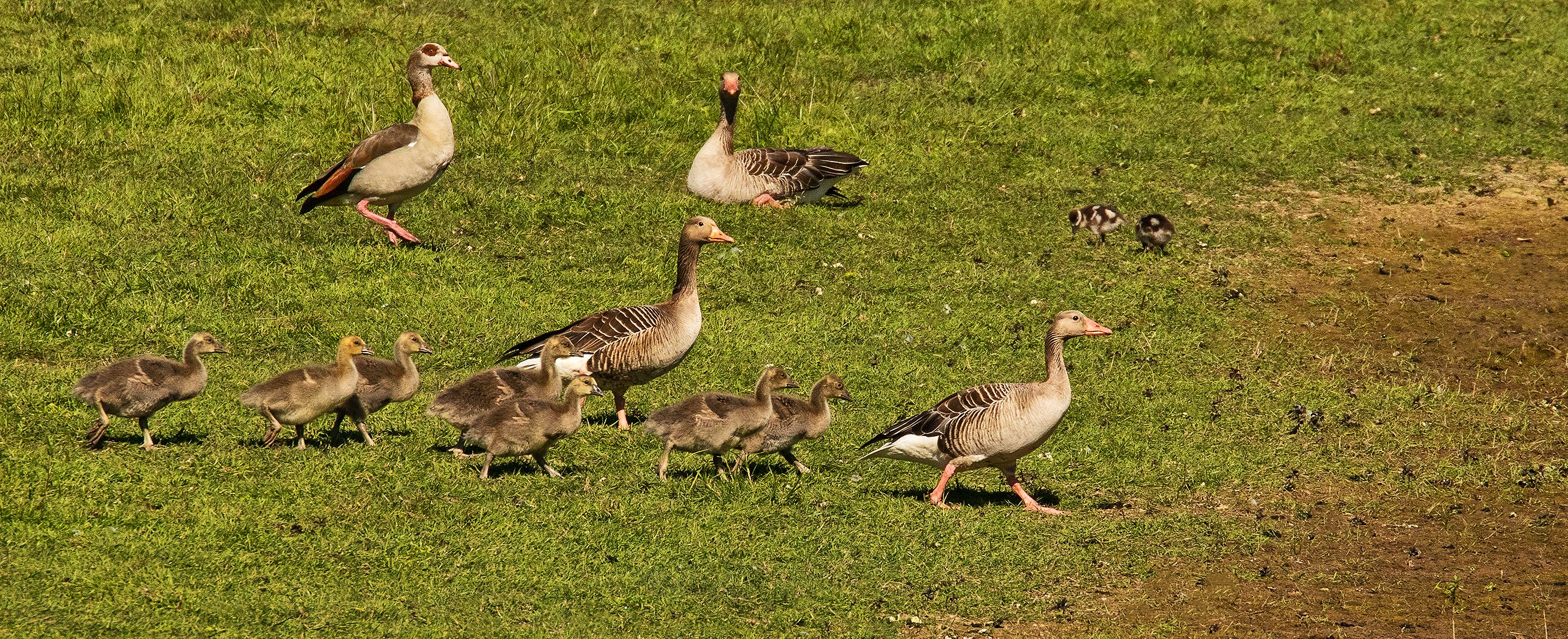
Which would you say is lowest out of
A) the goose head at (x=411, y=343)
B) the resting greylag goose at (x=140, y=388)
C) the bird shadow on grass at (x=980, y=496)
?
the bird shadow on grass at (x=980, y=496)

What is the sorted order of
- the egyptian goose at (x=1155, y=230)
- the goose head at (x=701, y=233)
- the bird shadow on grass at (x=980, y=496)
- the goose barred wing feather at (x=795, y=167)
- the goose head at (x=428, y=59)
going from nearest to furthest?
1. the bird shadow on grass at (x=980, y=496)
2. the goose head at (x=701, y=233)
3. the goose head at (x=428, y=59)
4. the egyptian goose at (x=1155, y=230)
5. the goose barred wing feather at (x=795, y=167)

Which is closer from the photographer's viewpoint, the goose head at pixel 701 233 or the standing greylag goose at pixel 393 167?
the goose head at pixel 701 233

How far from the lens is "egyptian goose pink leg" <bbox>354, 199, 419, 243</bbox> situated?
16.3 meters

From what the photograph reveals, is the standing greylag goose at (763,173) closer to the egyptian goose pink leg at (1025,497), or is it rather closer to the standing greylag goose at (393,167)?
the standing greylag goose at (393,167)

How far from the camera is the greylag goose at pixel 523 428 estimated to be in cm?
1052

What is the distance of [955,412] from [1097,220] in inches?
287

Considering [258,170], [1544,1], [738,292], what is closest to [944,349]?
[738,292]

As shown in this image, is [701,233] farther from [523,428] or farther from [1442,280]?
[1442,280]

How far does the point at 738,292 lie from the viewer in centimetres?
1605

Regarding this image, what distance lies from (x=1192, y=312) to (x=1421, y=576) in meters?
5.88

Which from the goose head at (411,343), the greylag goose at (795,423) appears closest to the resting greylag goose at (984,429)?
the greylag goose at (795,423)

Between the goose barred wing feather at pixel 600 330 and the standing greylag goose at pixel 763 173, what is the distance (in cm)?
597

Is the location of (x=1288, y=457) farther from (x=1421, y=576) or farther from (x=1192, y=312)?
(x=1192, y=312)

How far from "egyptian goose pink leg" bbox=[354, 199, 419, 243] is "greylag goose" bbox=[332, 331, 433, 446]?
4700mm
